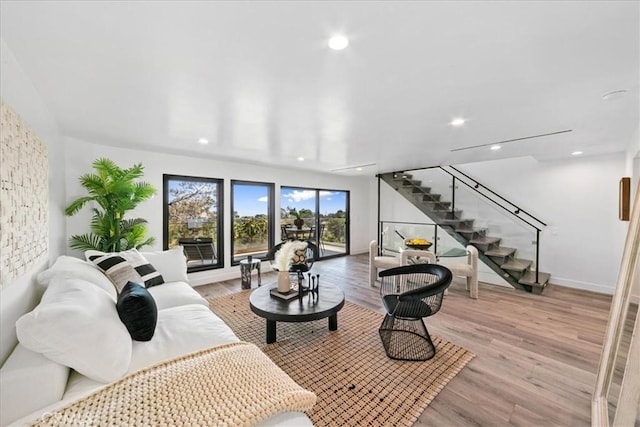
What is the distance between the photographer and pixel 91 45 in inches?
58.4

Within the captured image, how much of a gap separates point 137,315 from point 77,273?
803mm

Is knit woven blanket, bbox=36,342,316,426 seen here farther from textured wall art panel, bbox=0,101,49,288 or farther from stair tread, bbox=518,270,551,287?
stair tread, bbox=518,270,551,287

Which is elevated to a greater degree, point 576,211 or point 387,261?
point 576,211

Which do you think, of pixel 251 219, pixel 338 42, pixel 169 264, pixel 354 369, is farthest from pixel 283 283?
pixel 251 219

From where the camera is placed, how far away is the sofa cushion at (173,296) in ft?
8.21

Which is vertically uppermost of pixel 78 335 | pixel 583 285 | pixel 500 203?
pixel 500 203

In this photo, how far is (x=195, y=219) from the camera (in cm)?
482

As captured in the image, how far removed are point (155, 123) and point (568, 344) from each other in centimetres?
506

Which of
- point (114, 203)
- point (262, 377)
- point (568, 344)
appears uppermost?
point (114, 203)

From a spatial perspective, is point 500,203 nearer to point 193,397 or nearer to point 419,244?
point 419,244

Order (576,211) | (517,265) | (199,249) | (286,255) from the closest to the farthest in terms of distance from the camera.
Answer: (286,255) < (576,211) < (517,265) < (199,249)

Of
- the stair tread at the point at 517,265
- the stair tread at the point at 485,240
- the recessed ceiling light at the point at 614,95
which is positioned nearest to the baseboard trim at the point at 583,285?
the stair tread at the point at 517,265

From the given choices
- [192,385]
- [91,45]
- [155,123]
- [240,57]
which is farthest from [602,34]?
[155,123]

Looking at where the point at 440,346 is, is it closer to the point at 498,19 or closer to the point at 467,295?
the point at 467,295
